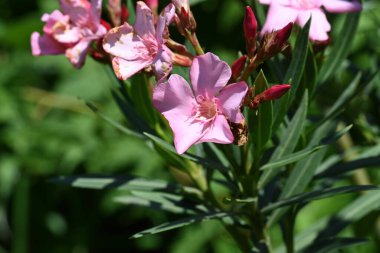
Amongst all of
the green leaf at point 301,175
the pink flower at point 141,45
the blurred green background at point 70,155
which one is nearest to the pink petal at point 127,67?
the pink flower at point 141,45

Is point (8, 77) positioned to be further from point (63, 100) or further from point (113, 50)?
point (113, 50)

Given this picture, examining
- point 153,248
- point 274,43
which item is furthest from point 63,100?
point 274,43

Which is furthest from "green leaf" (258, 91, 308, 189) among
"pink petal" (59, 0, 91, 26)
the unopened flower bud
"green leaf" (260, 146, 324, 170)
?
"pink petal" (59, 0, 91, 26)

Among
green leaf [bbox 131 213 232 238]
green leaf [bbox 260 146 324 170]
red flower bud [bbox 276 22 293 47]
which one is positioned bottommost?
green leaf [bbox 131 213 232 238]

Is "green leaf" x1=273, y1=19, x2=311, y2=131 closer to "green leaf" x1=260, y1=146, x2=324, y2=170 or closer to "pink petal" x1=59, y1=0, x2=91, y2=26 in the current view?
"green leaf" x1=260, y1=146, x2=324, y2=170

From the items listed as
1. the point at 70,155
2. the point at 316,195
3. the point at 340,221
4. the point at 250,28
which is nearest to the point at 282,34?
the point at 250,28
